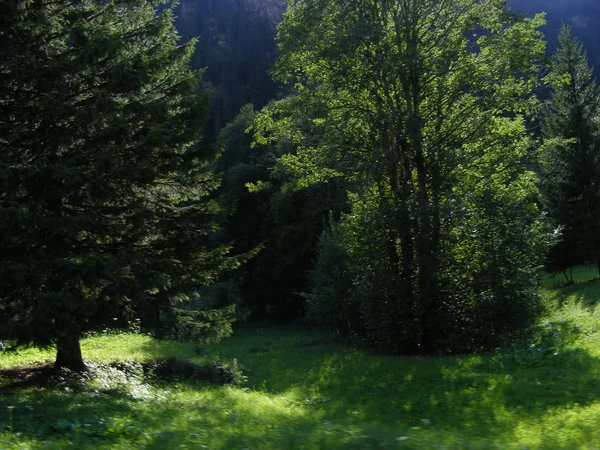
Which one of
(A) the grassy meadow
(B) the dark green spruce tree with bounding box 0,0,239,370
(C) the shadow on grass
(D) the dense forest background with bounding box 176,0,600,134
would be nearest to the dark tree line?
(B) the dark green spruce tree with bounding box 0,0,239,370

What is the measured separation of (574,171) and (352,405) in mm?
21938

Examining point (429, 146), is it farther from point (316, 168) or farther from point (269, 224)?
point (269, 224)

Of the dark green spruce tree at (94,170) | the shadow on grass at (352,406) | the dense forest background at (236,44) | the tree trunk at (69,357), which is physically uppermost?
the dense forest background at (236,44)

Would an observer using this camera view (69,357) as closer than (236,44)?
Yes

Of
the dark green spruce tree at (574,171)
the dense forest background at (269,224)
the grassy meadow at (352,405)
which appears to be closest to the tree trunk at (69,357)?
the grassy meadow at (352,405)

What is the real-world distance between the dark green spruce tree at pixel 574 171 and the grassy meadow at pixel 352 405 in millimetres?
11664

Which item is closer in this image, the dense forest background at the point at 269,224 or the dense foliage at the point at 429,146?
the dense foliage at the point at 429,146

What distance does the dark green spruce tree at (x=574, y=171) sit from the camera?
1093 inches

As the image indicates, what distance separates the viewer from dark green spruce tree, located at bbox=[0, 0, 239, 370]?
10062 mm

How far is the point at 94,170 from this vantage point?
10664 mm

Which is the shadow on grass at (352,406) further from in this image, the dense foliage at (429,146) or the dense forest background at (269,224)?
the dense forest background at (269,224)

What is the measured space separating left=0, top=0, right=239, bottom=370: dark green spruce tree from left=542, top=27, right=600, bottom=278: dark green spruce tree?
68.1ft

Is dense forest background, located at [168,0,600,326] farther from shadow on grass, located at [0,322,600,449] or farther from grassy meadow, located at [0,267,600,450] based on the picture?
shadow on grass, located at [0,322,600,449]

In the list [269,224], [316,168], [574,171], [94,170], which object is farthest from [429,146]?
[269,224]
